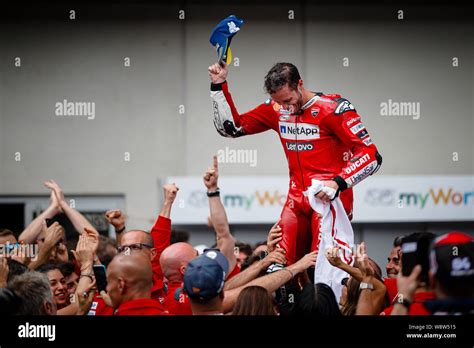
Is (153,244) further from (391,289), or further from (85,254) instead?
(391,289)

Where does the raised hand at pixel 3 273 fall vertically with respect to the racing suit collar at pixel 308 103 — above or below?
below

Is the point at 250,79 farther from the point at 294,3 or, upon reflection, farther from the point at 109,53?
the point at 109,53

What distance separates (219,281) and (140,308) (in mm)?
385

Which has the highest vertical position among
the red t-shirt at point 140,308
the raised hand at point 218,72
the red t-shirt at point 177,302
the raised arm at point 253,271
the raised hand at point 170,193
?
the raised hand at point 218,72

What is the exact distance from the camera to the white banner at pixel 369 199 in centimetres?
1188

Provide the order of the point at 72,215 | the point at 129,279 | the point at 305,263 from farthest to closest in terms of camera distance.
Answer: the point at 72,215
the point at 305,263
the point at 129,279

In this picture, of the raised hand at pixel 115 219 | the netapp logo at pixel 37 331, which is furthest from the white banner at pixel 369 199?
the netapp logo at pixel 37 331

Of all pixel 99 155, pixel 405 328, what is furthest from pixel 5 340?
pixel 99 155

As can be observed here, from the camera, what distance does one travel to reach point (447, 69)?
13070 millimetres

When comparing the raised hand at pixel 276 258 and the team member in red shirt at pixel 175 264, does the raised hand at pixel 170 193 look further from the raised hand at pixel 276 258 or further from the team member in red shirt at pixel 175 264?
the raised hand at pixel 276 258

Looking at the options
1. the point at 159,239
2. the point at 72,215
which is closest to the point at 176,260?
the point at 159,239

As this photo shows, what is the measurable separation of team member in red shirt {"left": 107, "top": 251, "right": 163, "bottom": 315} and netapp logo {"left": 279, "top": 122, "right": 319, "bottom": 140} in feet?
4.92

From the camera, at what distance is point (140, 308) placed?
4008mm

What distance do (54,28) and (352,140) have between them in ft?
28.9
